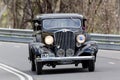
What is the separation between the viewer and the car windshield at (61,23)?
16780 mm

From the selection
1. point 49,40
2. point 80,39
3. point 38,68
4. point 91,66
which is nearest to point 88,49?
point 80,39

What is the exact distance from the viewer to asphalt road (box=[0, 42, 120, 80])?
1467cm

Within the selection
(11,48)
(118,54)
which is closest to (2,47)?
(11,48)

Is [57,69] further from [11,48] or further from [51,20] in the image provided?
[11,48]

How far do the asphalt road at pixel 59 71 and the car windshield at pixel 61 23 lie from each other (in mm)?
1388

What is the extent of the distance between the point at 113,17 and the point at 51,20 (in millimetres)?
19467

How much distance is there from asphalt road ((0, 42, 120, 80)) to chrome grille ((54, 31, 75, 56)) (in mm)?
784

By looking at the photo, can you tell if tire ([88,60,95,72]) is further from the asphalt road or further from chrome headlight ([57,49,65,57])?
chrome headlight ([57,49,65,57])

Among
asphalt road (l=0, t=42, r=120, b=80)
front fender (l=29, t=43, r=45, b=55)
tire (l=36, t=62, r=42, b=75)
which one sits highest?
front fender (l=29, t=43, r=45, b=55)

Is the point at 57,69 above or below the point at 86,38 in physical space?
below

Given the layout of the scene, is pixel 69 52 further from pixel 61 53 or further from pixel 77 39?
pixel 77 39

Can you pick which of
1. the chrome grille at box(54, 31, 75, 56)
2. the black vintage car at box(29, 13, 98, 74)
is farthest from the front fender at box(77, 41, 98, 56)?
the chrome grille at box(54, 31, 75, 56)

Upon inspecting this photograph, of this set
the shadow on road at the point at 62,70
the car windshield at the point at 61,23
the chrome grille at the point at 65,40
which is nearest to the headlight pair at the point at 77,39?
the chrome grille at the point at 65,40

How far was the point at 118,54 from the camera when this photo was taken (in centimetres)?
2234
